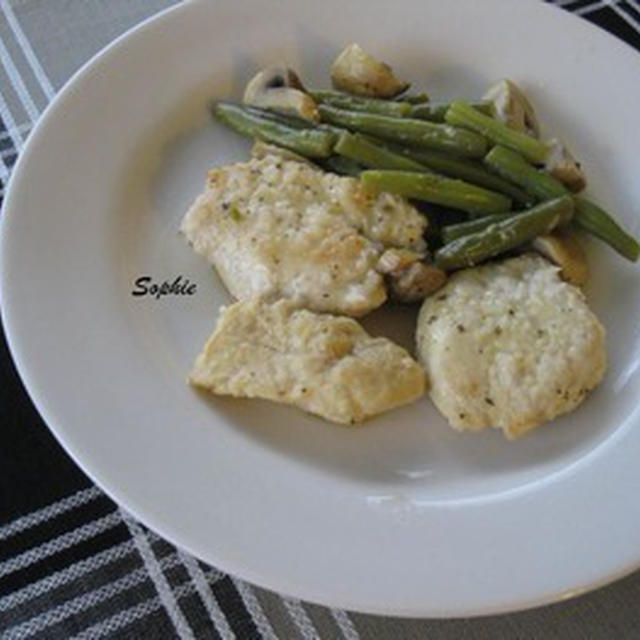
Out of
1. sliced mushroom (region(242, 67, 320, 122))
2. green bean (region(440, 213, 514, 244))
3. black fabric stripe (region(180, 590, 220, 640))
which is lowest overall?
black fabric stripe (region(180, 590, 220, 640))

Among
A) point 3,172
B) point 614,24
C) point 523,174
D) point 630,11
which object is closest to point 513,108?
point 523,174

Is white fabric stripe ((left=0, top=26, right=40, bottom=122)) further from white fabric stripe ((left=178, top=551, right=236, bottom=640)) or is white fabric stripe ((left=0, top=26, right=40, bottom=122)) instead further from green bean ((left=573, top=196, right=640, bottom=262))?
green bean ((left=573, top=196, right=640, bottom=262))

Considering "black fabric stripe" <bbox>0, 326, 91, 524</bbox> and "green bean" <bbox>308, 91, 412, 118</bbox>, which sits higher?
"green bean" <bbox>308, 91, 412, 118</bbox>

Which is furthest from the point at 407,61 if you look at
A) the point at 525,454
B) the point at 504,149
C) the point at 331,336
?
the point at 525,454

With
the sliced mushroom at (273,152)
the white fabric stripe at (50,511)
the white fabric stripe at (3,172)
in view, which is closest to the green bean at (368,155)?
the sliced mushroom at (273,152)

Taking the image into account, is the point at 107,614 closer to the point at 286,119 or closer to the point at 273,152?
the point at 273,152

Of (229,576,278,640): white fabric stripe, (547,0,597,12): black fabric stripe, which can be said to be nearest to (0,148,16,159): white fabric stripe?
(229,576,278,640): white fabric stripe

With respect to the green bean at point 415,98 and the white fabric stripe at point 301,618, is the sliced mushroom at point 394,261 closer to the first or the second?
the green bean at point 415,98
